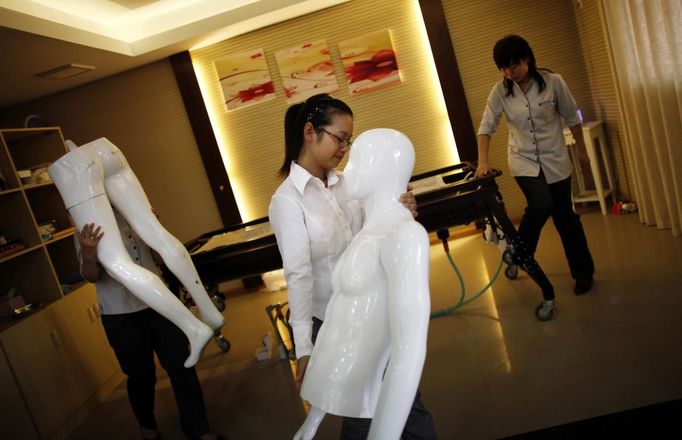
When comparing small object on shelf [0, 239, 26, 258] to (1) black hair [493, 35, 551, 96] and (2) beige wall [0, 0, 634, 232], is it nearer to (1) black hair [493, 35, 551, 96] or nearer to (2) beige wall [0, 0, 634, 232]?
(2) beige wall [0, 0, 634, 232]

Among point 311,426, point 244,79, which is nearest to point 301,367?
point 311,426

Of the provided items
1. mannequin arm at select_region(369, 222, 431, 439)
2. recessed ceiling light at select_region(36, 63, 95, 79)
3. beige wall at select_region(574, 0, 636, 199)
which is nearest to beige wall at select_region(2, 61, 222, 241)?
recessed ceiling light at select_region(36, 63, 95, 79)

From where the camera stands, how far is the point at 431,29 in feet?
15.6

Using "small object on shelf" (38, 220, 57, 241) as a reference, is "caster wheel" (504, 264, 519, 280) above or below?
below

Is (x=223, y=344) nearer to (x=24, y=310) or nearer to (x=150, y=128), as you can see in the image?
(x=24, y=310)

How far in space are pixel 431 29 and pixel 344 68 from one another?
0.84 m

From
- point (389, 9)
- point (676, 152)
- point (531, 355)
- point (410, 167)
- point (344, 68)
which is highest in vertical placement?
point (389, 9)

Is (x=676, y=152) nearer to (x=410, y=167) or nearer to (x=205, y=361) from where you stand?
(x=410, y=167)

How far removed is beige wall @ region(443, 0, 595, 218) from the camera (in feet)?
15.5

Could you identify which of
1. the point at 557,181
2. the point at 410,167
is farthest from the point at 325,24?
the point at 410,167

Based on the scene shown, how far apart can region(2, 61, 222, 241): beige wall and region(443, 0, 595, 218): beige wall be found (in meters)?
2.64

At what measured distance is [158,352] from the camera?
2369mm

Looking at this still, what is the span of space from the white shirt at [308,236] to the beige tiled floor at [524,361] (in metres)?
0.95

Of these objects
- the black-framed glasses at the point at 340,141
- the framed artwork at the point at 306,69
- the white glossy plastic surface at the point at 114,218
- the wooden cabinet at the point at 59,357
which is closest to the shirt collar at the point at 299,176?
the black-framed glasses at the point at 340,141
